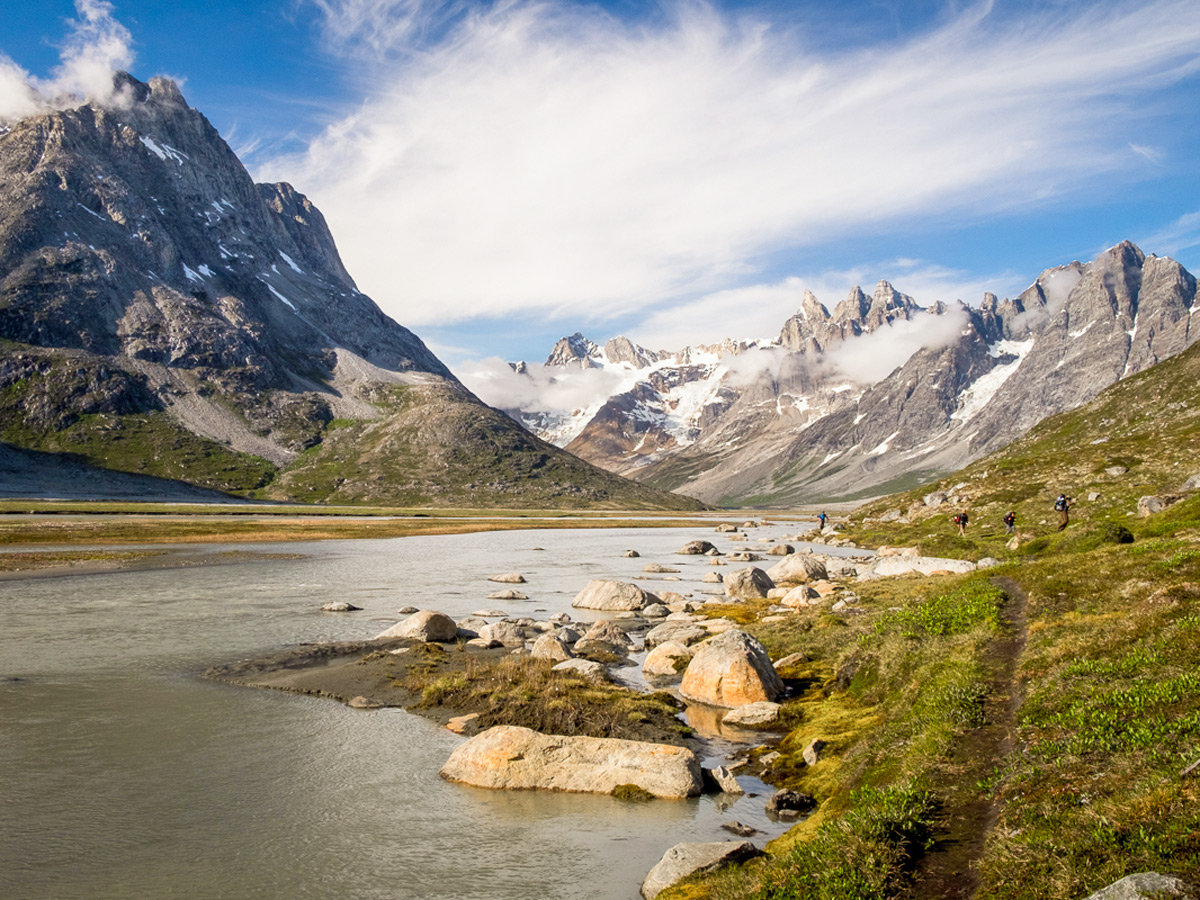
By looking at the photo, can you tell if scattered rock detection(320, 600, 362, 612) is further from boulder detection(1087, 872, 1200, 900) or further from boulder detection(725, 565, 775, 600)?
boulder detection(1087, 872, 1200, 900)

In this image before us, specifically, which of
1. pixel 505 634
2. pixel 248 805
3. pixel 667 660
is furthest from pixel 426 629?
pixel 248 805

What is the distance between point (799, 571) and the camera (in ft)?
229

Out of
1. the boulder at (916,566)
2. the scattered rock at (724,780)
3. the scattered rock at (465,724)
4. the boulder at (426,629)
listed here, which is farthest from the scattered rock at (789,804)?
the boulder at (916,566)

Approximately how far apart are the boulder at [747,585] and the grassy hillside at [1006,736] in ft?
62.6

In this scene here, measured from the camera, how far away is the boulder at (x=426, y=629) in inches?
1753

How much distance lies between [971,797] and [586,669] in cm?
2181

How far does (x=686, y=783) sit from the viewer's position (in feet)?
72.0

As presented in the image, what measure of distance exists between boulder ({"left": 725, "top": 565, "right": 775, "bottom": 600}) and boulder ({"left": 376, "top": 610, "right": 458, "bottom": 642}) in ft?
84.2

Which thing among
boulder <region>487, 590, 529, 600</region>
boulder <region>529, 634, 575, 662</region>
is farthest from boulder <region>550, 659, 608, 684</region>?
boulder <region>487, 590, 529, 600</region>

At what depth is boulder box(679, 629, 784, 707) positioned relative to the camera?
101 feet

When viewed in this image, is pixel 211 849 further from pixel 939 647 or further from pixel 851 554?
pixel 851 554

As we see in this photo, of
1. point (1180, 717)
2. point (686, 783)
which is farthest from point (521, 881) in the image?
point (1180, 717)

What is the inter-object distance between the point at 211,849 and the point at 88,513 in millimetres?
182161

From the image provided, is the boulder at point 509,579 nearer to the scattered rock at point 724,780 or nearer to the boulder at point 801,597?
the boulder at point 801,597
